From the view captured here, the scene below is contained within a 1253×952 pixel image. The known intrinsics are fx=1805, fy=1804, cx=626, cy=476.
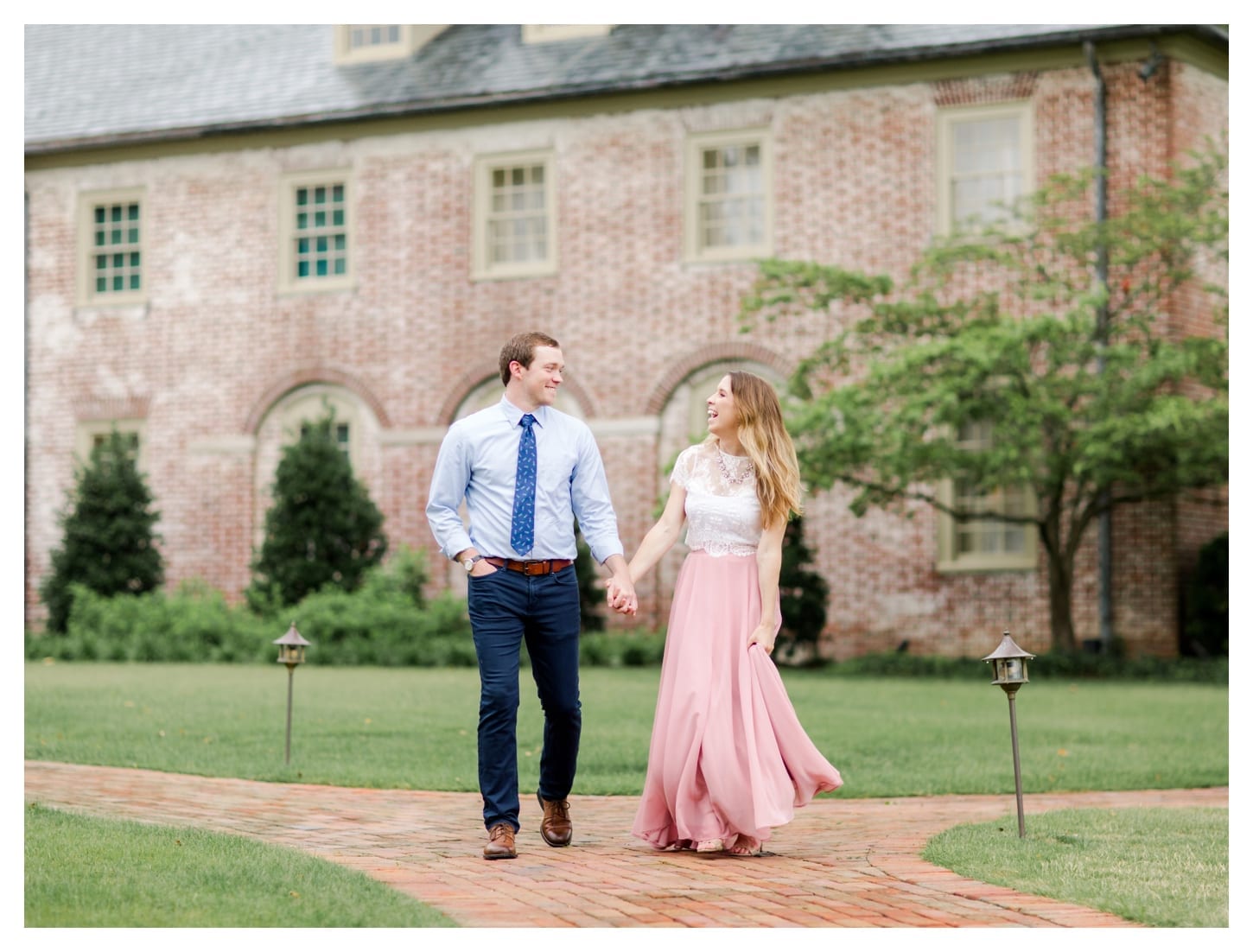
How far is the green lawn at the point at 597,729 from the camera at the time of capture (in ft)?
33.7

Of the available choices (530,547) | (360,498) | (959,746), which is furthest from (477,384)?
(530,547)

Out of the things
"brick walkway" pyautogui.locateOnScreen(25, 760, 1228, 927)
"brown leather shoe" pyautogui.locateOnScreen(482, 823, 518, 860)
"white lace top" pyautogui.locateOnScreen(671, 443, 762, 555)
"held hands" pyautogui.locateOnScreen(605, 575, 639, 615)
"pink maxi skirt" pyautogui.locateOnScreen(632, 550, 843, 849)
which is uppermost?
"white lace top" pyautogui.locateOnScreen(671, 443, 762, 555)

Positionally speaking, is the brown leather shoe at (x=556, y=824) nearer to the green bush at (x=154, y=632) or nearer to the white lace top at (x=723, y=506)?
the white lace top at (x=723, y=506)

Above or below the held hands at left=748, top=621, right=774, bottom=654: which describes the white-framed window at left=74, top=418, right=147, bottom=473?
above

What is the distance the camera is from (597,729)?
1227 cm

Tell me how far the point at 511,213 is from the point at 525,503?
16.5 metres

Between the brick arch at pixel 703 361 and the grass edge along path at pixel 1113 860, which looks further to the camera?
the brick arch at pixel 703 361

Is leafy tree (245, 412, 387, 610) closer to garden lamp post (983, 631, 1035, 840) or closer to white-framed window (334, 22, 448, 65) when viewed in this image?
white-framed window (334, 22, 448, 65)

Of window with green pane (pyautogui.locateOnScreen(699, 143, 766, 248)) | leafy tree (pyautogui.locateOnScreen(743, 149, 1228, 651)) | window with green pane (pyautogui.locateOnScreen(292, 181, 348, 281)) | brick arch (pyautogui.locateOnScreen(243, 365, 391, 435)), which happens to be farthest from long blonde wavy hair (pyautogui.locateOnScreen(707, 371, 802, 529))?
window with green pane (pyautogui.locateOnScreen(292, 181, 348, 281))

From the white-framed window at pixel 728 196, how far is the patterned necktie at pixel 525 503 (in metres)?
15.0

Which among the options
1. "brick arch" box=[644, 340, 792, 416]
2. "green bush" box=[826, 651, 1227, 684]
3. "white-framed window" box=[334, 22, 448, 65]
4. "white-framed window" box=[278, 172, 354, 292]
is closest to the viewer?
"green bush" box=[826, 651, 1227, 684]

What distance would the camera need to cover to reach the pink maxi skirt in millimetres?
7160

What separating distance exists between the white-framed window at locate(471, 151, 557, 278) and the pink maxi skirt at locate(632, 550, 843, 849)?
16032 mm

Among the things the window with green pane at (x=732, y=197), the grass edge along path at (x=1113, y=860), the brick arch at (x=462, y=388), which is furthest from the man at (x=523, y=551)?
the brick arch at (x=462, y=388)
